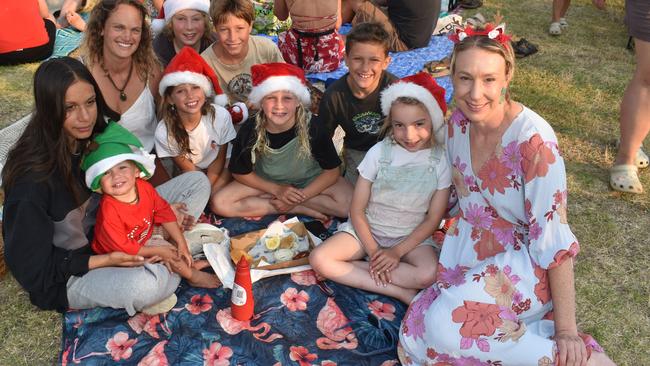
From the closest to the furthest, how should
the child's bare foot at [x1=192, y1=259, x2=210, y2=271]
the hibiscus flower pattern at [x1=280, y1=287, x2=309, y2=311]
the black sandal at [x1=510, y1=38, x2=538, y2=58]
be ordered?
the hibiscus flower pattern at [x1=280, y1=287, x2=309, y2=311], the child's bare foot at [x1=192, y1=259, x2=210, y2=271], the black sandal at [x1=510, y1=38, x2=538, y2=58]

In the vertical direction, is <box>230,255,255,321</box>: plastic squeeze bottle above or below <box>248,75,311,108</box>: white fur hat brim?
below

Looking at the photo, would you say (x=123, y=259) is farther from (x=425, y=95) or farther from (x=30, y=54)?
(x=30, y=54)

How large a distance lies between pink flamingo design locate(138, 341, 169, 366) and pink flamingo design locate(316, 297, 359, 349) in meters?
0.78

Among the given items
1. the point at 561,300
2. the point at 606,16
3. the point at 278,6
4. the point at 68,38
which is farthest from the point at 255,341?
the point at 606,16

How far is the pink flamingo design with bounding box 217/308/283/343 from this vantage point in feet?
9.75

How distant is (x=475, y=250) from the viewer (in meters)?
2.83

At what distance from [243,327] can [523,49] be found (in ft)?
17.4

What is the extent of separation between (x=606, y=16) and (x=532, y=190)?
686cm

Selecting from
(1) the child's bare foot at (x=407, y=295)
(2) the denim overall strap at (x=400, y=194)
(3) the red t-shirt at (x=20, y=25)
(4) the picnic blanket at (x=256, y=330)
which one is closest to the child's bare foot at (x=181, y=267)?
(4) the picnic blanket at (x=256, y=330)

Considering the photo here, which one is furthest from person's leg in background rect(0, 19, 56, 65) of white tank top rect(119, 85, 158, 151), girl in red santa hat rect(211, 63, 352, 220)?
girl in red santa hat rect(211, 63, 352, 220)

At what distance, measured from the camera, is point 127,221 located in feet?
9.91

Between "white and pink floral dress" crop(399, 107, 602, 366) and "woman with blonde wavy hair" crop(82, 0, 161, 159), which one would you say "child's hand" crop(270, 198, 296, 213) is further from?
"white and pink floral dress" crop(399, 107, 602, 366)

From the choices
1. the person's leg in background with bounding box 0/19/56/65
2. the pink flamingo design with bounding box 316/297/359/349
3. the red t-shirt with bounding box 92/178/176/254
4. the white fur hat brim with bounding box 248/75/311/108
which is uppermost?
the white fur hat brim with bounding box 248/75/311/108

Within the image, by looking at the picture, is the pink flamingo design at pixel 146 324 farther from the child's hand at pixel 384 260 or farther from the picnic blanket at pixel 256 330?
the child's hand at pixel 384 260
